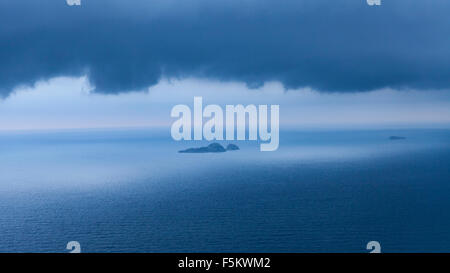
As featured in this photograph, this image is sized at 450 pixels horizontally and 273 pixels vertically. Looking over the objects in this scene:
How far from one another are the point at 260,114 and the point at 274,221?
1.76m

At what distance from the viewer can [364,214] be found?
5.67 metres

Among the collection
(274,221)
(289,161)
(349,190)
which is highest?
(289,161)

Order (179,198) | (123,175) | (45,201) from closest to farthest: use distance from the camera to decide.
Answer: (45,201) → (123,175) → (179,198)

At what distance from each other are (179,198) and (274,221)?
1677 mm
